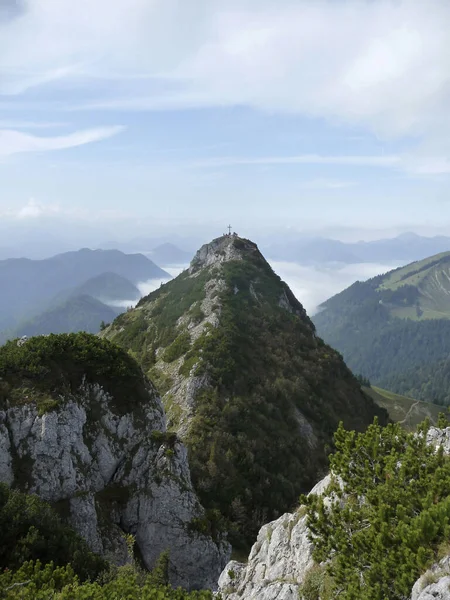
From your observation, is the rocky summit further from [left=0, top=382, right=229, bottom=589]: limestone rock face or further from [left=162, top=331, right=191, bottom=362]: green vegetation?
[left=162, top=331, right=191, bottom=362]: green vegetation

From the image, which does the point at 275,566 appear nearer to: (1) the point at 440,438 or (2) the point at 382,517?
(2) the point at 382,517

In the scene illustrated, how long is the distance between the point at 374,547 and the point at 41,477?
1086 inches

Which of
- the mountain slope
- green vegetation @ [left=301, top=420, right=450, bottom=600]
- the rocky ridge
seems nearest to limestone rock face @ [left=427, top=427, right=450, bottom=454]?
the rocky ridge

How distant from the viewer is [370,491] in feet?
63.0

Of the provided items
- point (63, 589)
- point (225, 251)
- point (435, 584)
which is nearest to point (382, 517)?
point (435, 584)

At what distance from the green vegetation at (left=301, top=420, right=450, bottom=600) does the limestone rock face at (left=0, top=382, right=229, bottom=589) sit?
1996 cm

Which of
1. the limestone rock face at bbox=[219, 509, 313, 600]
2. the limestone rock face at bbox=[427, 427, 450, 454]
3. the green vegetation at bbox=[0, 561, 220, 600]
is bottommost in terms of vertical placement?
the limestone rock face at bbox=[219, 509, 313, 600]

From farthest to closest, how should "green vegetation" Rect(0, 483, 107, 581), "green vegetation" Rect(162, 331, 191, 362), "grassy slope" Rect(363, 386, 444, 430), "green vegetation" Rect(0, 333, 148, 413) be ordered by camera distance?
"grassy slope" Rect(363, 386, 444, 430) → "green vegetation" Rect(162, 331, 191, 362) → "green vegetation" Rect(0, 333, 148, 413) → "green vegetation" Rect(0, 483, 107, 581)

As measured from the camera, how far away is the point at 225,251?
115875mm

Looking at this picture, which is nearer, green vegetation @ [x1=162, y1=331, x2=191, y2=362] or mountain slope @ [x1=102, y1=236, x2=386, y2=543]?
mountain slope @ [x1=102, y1=236, x2=386, y2=543]

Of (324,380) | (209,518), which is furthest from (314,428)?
(209,518)

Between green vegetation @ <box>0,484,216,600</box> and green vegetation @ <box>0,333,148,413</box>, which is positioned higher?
green vegetation @ <box>0,333,148,413</box>

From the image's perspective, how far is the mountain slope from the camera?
52.9 metres

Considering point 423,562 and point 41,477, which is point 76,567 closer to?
point 41,477
